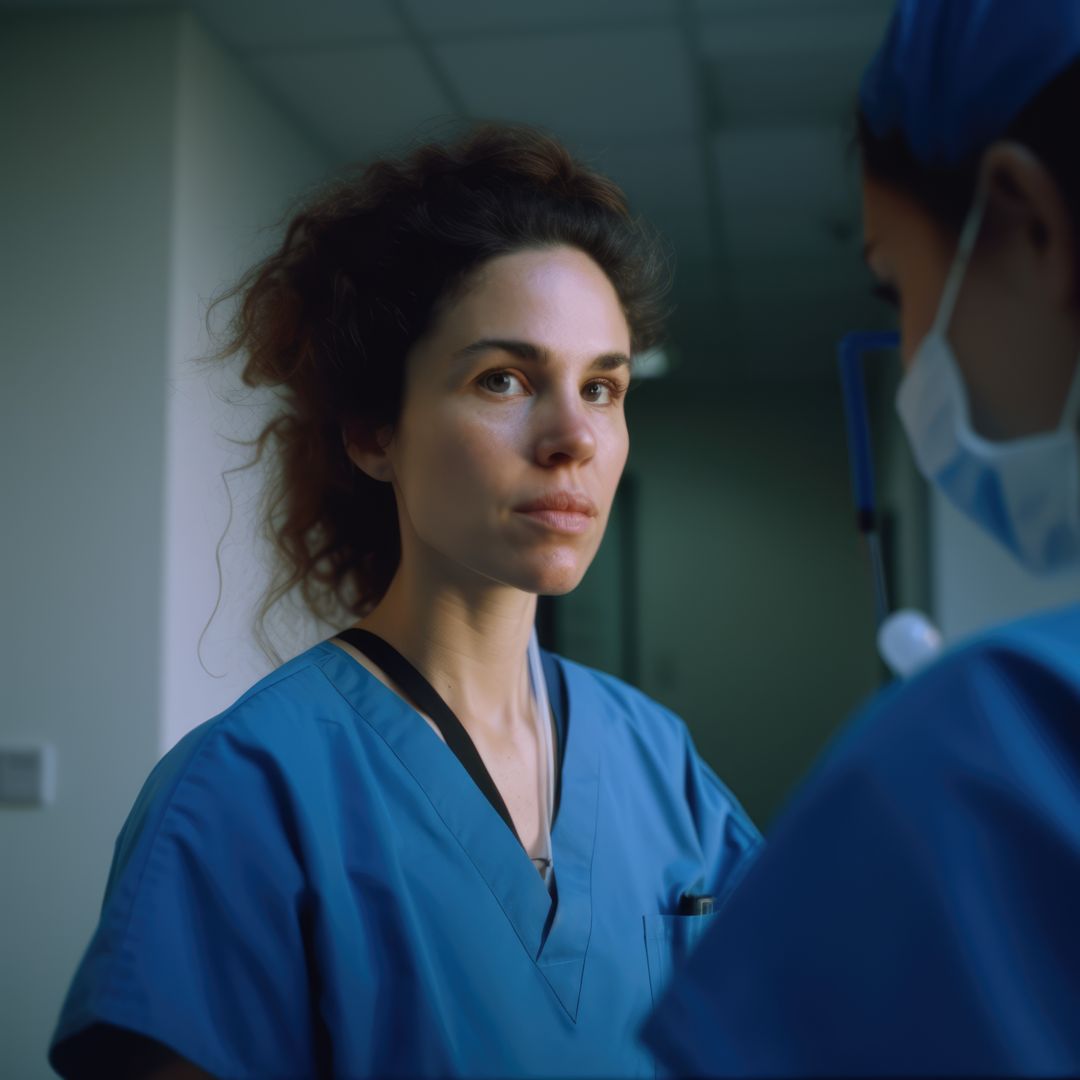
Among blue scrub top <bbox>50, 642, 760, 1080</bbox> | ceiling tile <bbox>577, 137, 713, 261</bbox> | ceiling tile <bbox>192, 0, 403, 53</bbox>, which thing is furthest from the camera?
ceiling tile <bbox>577, 137, 713, 261</bbox>

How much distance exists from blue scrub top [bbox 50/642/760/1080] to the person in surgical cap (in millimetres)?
364

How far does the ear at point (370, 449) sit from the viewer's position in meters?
1.01

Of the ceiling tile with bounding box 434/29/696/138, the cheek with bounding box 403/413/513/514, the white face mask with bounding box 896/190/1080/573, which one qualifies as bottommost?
the white face mask with bounding box 896/190/1080/573

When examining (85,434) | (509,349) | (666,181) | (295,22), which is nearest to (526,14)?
(295,22)

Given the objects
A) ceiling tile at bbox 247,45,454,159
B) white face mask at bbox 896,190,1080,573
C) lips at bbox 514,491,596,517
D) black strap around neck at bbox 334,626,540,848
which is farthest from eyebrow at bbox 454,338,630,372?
ceiling tile at bbox 247,45,454,159

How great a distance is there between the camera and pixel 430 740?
0.91m

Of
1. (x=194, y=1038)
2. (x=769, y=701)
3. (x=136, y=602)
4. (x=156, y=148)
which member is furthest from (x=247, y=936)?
(x=769, y=701)

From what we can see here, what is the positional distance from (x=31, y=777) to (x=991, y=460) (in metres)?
1.94

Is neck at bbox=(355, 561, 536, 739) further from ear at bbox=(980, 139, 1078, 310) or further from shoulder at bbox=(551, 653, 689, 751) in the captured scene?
ear at bbox=(980, 139, 1078, 310)

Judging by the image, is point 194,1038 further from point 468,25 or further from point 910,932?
point 468,25

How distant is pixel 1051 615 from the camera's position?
1.59ft

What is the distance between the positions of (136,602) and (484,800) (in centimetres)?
130

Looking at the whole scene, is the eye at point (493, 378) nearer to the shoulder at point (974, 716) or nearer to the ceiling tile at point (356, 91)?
the shoulder at point (974, 716)

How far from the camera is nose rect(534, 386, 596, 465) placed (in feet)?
2.92
